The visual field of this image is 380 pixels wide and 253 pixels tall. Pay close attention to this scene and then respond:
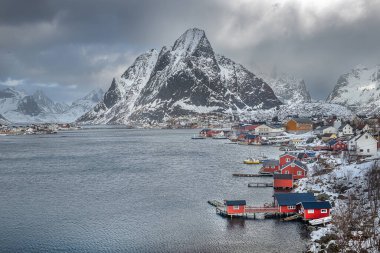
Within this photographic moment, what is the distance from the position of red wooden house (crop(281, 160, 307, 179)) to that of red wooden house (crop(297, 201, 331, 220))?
761 inches

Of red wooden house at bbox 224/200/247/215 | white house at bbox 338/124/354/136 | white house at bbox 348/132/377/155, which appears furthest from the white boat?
white house at bbox 338/124/354/136

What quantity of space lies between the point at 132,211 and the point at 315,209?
1767 centimetres

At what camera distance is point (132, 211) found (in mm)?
46969

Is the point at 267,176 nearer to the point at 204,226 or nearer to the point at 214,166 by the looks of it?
the point at 214,166

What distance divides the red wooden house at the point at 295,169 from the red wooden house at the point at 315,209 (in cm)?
1932

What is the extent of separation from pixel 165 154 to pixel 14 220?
58736 millimetres

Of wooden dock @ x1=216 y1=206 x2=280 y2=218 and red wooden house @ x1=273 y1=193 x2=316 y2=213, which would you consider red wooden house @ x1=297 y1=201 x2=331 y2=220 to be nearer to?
red wooden house @ x1=273 y1=193 x2=316 y2=213

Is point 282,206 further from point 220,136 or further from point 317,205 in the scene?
point 220,136

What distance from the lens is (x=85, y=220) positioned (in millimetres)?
43844

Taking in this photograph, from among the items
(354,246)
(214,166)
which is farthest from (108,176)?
(354,246)

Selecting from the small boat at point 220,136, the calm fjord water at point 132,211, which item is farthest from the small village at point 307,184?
the small boat at point 220,136

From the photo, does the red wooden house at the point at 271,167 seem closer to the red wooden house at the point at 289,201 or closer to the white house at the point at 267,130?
the red wooden house at the point at 289,201

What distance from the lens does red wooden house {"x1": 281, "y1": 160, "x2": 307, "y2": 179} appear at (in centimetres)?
6132

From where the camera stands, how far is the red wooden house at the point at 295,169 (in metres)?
61.3
